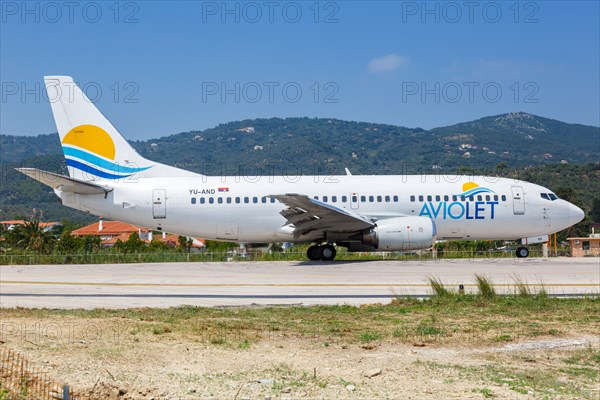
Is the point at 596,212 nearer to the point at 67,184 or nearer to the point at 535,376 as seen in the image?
the point at 67,184

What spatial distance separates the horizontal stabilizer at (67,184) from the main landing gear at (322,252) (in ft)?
30.5

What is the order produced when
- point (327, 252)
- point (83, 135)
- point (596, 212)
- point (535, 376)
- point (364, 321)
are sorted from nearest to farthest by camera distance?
point (535, 376), point (364, 321), point (327, 252), point (83, 135), point (596, 212)

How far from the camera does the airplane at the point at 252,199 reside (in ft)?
97.3

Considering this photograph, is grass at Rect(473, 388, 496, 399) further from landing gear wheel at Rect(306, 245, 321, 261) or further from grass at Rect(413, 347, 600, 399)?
landing gear wheel at Rect(306, 245, 321, 261)

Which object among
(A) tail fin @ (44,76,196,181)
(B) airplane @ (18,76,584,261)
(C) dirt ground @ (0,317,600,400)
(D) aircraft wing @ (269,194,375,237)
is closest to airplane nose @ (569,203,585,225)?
(B) airplane @ (18,76,584,261)

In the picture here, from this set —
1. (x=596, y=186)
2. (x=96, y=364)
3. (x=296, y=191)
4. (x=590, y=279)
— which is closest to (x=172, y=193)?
(x=296, y=191)

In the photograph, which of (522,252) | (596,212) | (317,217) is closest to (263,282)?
(317,217)

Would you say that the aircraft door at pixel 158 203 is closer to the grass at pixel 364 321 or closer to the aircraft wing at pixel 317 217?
the aircraft wing at pixel 317 217

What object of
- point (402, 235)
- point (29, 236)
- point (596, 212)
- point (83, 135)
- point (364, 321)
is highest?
point (83, 135)

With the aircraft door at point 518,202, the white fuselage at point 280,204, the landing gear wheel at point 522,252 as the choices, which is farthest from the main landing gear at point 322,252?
the landing gear wheel at point 522,252

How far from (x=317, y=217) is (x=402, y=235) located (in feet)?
12.0

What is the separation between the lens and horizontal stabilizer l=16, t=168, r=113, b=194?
88.5 ft

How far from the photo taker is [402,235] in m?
28.2

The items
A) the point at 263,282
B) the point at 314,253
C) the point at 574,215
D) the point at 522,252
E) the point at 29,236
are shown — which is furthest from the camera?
the point at 29,236
